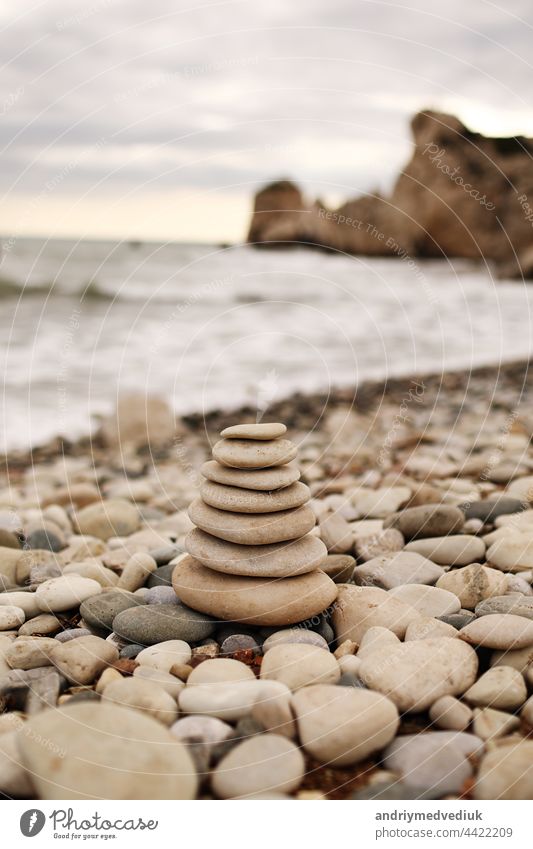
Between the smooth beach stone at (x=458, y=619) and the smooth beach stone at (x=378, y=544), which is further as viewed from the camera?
the smooth beach stone at (x=378, y=544)

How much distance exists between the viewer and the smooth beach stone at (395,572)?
3602 millimetres

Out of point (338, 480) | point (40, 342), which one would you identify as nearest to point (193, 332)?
point (40, 342)

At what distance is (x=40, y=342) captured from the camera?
12312 mm

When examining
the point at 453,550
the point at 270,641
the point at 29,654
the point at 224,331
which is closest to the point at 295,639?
the point at 270,641

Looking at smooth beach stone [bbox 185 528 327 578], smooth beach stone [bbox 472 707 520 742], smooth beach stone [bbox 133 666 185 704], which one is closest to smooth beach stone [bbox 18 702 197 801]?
smooth beach stone [bbox 133 666 185 704]

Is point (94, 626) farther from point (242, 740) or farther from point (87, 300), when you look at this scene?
point (87, 300)

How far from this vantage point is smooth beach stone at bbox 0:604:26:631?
10.9ft

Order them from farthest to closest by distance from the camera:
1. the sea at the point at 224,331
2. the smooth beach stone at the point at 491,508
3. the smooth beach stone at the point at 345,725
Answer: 1. the sea at the point at 224,331
2. the smooth beach stone at the point at 491,508
3. the smooth beach stone at the point at 345,725

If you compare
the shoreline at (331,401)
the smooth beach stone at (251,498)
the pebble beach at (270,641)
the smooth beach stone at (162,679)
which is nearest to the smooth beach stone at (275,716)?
the pebble beach at (270,641)

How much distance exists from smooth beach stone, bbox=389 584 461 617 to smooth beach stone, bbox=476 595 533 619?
11 cm

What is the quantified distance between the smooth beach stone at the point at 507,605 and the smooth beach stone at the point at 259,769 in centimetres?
126

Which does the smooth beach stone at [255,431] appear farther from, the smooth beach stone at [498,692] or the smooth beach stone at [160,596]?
the smooth beach stone at [498,692]

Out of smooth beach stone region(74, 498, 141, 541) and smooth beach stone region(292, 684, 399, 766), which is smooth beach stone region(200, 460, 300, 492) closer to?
smooth beach stone region(292, 684, 399, 766)
